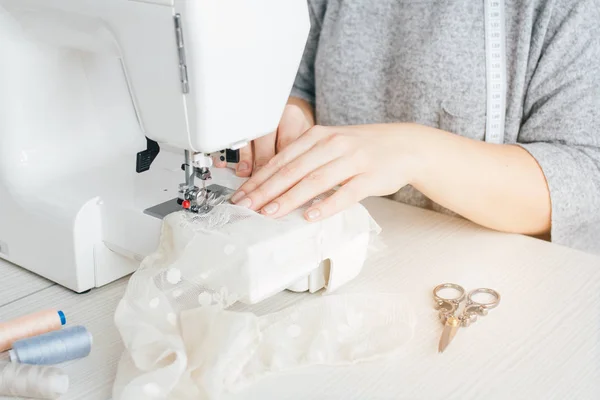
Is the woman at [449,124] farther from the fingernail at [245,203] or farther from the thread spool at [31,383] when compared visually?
the thread spool at [31,383]

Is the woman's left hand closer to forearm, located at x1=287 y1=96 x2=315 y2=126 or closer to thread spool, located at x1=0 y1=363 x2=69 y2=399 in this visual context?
thread spool, located at x1=0 y1=363 x2=69 y2=399

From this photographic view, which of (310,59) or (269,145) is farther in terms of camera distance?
(310,59)

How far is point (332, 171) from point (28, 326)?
1.45 ft

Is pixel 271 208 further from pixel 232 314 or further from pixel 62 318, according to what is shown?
pixel 62 318

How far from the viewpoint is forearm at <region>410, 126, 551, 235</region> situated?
1.19 meters

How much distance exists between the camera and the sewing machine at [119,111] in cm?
86

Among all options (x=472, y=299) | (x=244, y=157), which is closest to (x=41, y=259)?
(x=244, y=157)

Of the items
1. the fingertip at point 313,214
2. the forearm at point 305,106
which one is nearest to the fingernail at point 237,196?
the fingertip at point 313,214

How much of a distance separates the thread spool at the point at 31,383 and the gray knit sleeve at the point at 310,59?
1021mm

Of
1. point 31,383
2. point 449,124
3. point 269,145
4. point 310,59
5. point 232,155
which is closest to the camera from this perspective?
point 31,383

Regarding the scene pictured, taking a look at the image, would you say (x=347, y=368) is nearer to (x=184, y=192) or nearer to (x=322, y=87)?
(x=184, y=192)

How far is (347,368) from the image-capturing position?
2.86ft

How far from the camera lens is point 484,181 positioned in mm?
1225

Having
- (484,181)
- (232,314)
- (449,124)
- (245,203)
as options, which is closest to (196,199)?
(245,203)
